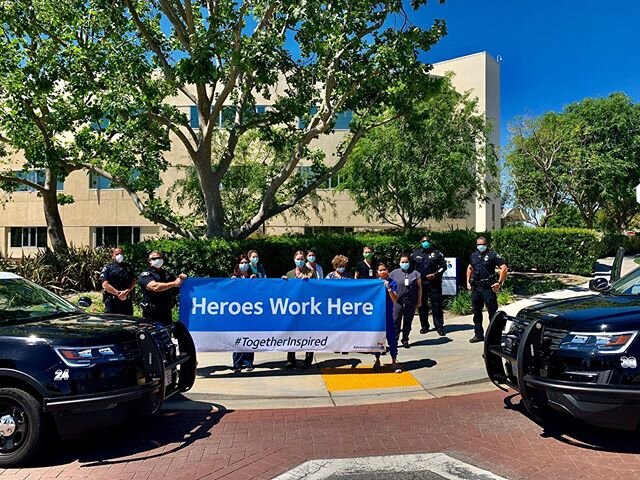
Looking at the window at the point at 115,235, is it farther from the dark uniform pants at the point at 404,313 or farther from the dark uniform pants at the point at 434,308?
the dark uniform pants at the point at 404,313

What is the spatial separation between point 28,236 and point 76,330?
3373 centimetres

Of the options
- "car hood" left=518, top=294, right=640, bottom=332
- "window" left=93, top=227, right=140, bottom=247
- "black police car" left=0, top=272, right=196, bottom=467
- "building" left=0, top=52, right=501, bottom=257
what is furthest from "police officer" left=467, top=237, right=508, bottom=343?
"window" left=93, top=227, right=140, bottom=247

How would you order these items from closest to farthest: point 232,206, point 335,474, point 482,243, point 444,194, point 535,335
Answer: point 335,474 < point 535,335 < point 482,243 < point 444,194 < point 232,206

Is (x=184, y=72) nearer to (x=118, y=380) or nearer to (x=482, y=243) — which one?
(x=482, y=243)

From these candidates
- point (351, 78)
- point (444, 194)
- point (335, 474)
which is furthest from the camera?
point (444, 194)

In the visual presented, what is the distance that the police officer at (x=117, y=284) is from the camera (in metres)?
8.20

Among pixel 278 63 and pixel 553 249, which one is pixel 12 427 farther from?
pixel 553 249

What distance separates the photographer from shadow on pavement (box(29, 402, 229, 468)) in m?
4.85

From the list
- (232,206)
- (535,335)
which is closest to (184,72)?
(535,335)

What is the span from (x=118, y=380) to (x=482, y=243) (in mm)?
6608

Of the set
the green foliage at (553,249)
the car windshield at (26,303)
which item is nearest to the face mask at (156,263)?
the car windshield at (26,303)

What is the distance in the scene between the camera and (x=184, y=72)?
1145cm

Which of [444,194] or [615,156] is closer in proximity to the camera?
[444,194]

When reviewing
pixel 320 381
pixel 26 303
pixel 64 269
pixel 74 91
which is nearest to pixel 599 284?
pixel 320 381
